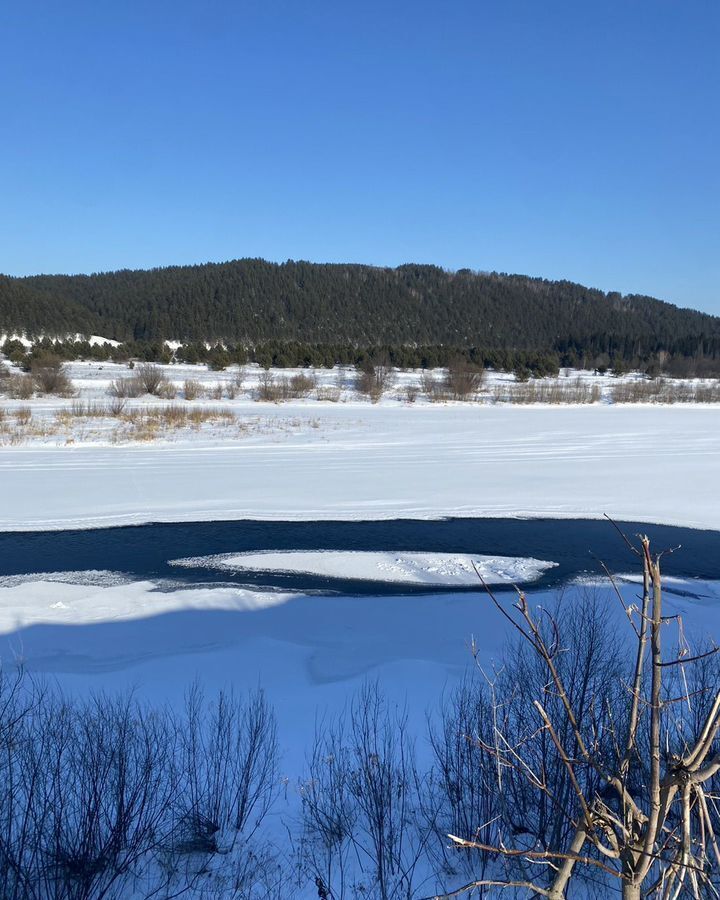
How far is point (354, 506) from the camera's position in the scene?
15.2 metres

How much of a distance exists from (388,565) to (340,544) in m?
1.72

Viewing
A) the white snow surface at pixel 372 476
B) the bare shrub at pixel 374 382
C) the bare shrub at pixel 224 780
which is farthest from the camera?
the bare shrub at pixel 374 382

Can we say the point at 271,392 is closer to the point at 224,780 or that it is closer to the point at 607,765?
the point at 224,780

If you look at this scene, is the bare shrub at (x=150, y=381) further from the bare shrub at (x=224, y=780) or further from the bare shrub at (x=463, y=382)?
the bare shrub at (x=224, y=780)

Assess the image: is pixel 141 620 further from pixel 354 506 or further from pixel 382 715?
pixel 354 506

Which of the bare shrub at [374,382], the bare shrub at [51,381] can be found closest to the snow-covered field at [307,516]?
the bare shrub at [51,381]

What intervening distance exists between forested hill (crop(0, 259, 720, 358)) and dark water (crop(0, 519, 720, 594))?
70.5 m

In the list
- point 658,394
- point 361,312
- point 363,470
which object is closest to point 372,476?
point 363,470

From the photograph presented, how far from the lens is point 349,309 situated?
111 m

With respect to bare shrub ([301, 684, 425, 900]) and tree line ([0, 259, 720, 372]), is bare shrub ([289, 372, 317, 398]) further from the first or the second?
bare shrub ([301, 684, 425, 900])

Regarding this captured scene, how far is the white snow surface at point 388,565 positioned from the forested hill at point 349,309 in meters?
72.9

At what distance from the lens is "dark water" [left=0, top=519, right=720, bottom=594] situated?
10586mm

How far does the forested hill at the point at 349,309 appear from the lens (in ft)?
297

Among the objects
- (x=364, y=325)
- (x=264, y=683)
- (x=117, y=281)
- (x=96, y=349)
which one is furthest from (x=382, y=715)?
(x=117, y=281)
